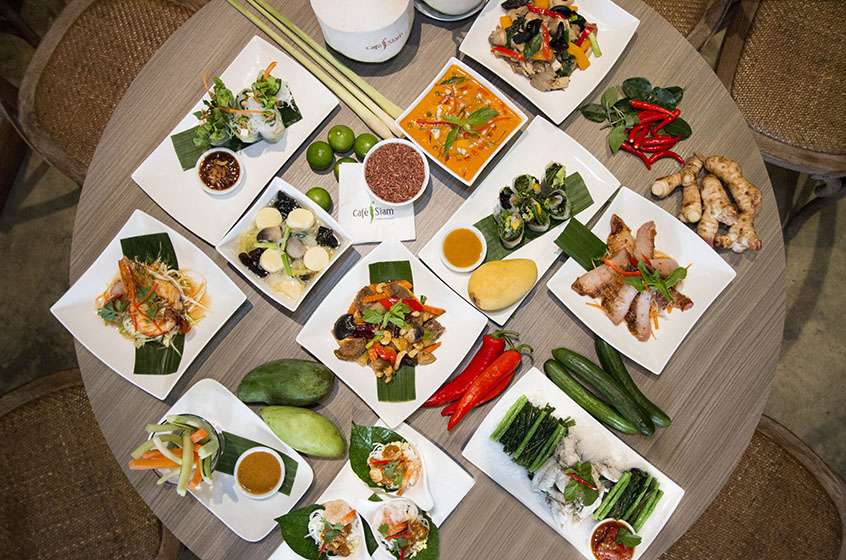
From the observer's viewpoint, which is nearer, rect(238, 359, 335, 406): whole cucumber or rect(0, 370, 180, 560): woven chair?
rect(238, 359, 335, 406): whole cucumber

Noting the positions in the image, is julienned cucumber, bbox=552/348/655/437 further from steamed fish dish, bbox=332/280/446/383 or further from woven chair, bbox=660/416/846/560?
woven chair, bbox=660/416/846/560

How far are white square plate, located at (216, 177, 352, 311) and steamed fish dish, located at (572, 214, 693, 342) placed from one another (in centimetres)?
113

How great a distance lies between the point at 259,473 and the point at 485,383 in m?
1.07

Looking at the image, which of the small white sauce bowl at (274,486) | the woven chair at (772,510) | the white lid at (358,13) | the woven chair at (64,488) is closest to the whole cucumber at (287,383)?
the small white sauce bowl at (274,486)

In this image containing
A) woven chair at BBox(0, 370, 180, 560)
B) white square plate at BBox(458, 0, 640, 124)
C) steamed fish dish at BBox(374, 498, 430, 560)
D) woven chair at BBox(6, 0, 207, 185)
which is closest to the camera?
steamed fish dish at BBox(374, 498, 430, 560)

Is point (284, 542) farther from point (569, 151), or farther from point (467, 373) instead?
point (569, 151)

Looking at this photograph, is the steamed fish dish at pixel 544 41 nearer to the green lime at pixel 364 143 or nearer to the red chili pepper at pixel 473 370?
the green lime at pixel 364 143

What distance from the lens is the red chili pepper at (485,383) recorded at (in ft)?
9.10

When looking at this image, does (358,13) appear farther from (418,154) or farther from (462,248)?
(462,248)

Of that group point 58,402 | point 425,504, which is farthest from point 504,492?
point 58,402

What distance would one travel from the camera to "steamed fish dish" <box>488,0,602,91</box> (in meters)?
2.90

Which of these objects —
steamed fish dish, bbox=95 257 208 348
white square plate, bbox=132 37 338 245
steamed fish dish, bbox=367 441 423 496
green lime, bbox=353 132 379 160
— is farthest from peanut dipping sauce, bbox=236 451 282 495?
green lime, bbox=353 132 379 160

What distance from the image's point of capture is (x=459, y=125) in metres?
2.84

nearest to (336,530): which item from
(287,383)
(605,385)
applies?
(287,383)
